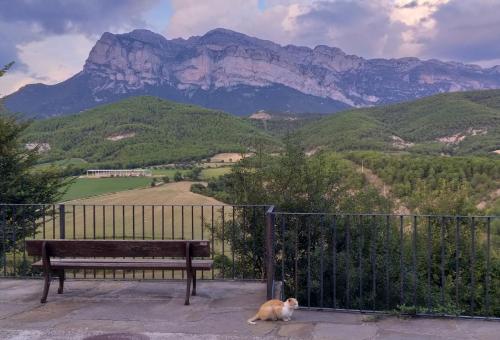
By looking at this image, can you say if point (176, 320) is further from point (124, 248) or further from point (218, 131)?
point (218, 131)

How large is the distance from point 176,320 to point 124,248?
119 cm

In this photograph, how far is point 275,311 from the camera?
18.8ft

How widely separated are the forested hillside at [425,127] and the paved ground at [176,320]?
82282 mm

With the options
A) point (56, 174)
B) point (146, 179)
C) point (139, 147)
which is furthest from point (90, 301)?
point (139, 147)

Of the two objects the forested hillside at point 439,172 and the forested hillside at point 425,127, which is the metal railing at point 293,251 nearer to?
the forested hillside at point 439,172

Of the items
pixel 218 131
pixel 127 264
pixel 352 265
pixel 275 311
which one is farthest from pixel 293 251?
pixel 218 131

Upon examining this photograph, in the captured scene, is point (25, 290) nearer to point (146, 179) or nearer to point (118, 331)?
point (118, 331)

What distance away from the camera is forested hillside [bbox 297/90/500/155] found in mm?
100375

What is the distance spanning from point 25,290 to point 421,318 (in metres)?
5.13

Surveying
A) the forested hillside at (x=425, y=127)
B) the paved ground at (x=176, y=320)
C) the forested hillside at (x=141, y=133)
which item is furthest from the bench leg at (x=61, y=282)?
the forested hillside at (x=425, y=127)

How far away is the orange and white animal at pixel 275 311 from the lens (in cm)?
572

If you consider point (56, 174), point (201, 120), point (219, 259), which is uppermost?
point (201, 120)

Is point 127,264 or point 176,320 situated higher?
point 127,264

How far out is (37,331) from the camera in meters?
5.48
